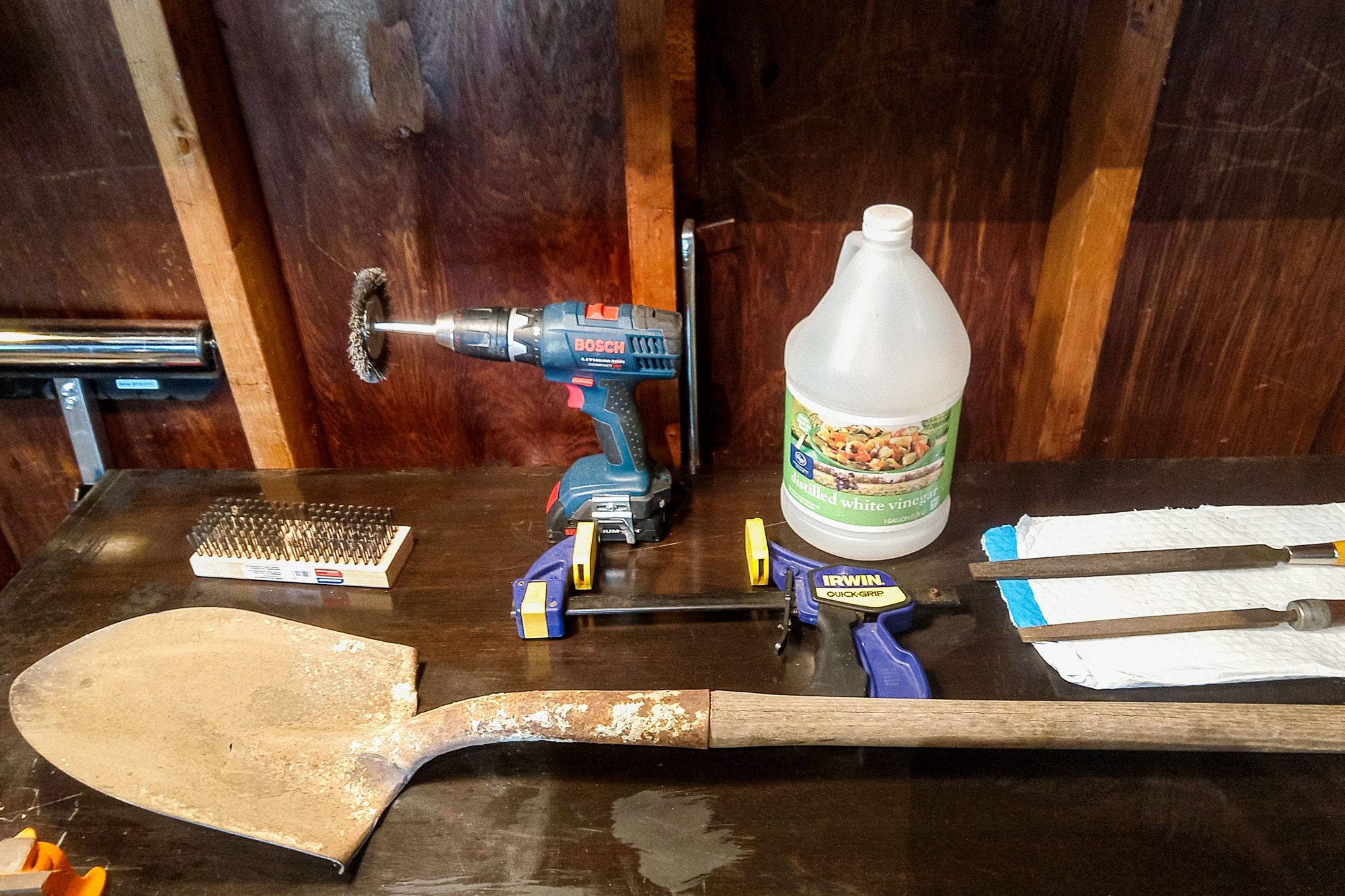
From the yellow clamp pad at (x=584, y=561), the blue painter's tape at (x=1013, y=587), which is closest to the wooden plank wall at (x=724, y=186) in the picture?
the blue painter's tape at (x=1013, y=587)

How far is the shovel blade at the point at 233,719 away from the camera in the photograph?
2.23ft

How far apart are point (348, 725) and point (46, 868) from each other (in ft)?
0.71

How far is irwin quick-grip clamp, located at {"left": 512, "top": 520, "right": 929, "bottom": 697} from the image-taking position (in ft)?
2.48

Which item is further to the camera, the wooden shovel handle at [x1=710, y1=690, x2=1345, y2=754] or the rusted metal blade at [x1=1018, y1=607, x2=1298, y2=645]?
the rusted metal blade at [x1=1018, y1=607, x2=1298, y2=645]

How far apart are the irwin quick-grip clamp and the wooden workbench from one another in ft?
0.07

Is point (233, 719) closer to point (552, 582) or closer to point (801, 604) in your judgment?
point (552, 582)

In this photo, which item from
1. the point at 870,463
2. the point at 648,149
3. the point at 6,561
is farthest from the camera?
the point at 6,561

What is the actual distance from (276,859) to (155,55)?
80 cm

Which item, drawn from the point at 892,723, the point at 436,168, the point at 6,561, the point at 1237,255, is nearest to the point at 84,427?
the point at 6,561

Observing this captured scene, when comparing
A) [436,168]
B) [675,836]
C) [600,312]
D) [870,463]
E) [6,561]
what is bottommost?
[6,561]

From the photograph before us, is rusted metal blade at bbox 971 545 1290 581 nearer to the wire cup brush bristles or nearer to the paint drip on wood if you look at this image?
the paint drip on wood

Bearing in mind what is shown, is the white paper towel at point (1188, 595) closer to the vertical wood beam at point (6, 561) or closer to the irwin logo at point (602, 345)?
the irwin logo at point (602, 345)

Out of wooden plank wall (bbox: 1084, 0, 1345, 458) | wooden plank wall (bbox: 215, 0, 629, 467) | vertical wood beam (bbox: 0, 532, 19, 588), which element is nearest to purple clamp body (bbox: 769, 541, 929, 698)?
wooden plank wall (bbox: 215, 0, 629, 467)

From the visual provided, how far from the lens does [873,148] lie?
101 cm
